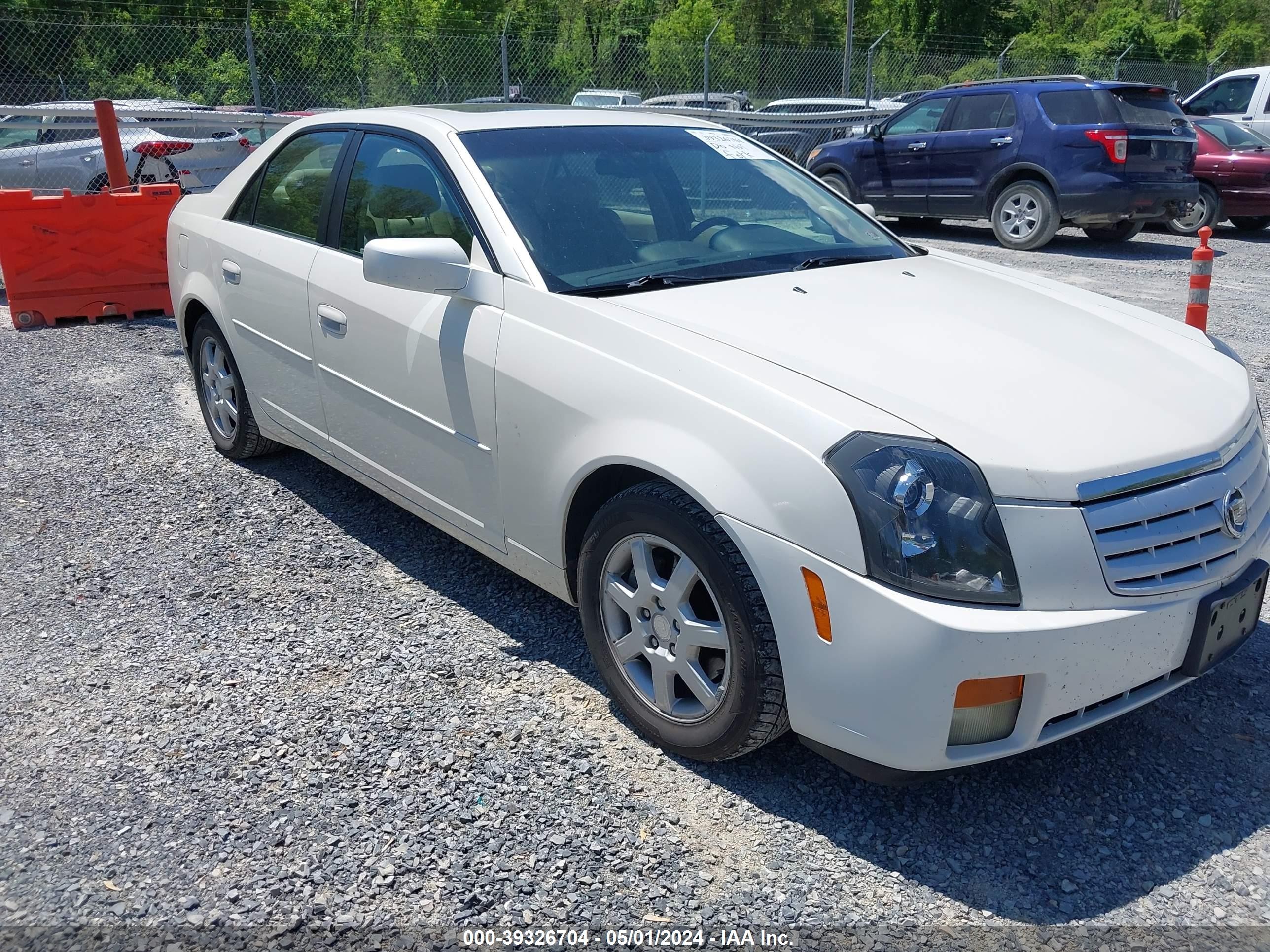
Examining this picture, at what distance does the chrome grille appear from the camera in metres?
2.45

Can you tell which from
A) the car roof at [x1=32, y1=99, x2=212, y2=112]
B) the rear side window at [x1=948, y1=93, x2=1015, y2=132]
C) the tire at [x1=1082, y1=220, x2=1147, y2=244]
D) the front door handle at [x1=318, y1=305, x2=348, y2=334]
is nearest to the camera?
the front door handle at [x1=318, y1=305, x2=348, y2=334]

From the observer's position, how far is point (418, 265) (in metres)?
3.28

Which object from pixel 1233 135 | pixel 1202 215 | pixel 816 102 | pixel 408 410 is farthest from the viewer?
pixel 816 102

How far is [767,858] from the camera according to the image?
2.61 meters

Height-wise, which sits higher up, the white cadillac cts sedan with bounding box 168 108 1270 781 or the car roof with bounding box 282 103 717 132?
the car roof with bounding box 282 103 717 132

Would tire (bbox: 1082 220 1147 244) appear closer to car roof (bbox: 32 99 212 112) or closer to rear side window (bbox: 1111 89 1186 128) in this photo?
rear side window (bbox: 1111 89 1186 128)

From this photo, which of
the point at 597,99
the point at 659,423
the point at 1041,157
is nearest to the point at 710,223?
the point at 659,423

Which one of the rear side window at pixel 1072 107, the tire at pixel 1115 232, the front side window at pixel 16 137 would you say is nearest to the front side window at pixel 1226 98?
the tire at pixel 1115 232

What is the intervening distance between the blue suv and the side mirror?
9930 mm

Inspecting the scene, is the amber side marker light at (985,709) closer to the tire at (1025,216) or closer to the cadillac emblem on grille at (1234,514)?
the cadillac emblem on grille at (1234,514)

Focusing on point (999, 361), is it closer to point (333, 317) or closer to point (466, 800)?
point (466, 800)

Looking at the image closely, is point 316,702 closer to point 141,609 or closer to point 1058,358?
point 141,609

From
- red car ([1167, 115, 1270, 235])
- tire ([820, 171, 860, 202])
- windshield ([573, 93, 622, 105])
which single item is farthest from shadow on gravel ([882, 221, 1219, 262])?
windshield ([573, 93, 622, 105])

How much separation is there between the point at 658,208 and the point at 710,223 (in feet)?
0.63
